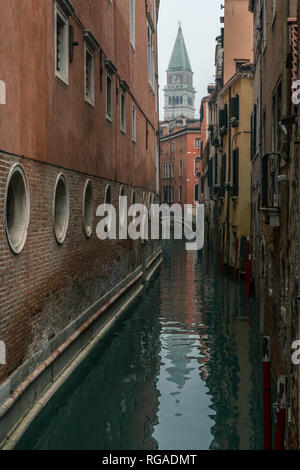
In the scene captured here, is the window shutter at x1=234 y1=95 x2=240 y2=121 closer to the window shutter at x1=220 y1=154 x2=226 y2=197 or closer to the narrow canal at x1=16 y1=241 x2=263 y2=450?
the window shutter at x1=220 y1=154 x2=226 y2=197

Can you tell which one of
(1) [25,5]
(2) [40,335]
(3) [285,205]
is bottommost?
(2) [40,335]

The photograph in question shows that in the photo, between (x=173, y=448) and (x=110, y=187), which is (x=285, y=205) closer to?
(x=173, y=448)

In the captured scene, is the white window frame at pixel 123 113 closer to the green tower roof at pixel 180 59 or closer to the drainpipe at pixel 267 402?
the drainpipe at pixel 267 402

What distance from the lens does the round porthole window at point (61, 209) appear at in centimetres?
1076

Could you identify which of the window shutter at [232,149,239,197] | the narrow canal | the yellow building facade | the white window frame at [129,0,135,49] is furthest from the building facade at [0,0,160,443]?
the window shutter at [232,149,239,197]

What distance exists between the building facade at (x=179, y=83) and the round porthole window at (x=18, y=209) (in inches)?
6457

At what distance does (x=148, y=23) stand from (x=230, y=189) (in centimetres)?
795

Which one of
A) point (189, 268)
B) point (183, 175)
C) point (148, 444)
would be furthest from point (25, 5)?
point (183, 175)

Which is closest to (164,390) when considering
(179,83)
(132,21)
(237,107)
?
(132,21)

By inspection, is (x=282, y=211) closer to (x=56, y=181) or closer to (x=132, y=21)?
(x=56, y=181)

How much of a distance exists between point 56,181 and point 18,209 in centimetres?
182

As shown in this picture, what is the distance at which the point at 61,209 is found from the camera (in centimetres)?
1113

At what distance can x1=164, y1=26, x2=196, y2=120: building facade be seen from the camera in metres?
170

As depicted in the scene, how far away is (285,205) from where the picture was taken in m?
8.42
